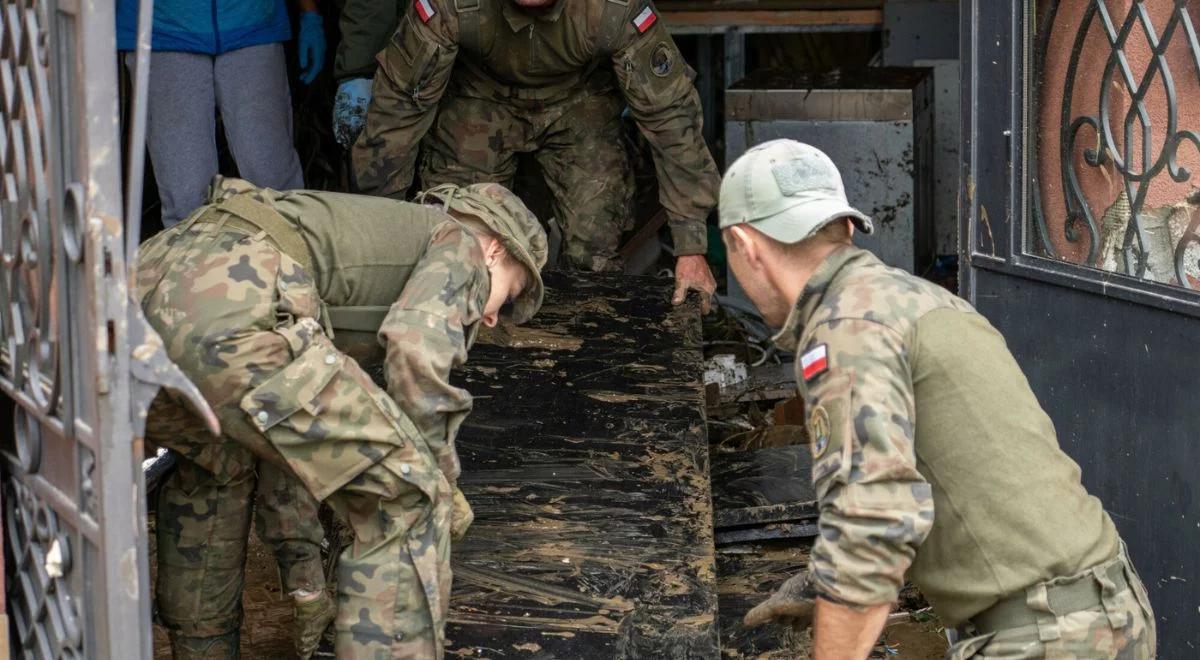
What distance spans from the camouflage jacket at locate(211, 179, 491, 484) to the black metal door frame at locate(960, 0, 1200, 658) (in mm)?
1371

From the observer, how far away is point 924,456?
92.3 inches

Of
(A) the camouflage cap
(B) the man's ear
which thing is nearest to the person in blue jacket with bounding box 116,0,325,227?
(A) the camouflage cap

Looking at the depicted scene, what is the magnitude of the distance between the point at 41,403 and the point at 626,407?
2.36 meters

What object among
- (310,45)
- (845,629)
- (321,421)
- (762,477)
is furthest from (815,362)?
(310,45)

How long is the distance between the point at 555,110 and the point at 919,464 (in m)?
3.28

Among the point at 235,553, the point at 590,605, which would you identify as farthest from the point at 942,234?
the point at 235,553

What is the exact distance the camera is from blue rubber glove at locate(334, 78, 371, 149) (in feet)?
18.5

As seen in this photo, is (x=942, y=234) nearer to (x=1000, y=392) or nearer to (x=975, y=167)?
(x=975, y=167)

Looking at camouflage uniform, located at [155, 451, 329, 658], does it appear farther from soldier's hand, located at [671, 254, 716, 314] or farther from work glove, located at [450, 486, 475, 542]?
soldier's hand, located at [671, 254, 716, 314]

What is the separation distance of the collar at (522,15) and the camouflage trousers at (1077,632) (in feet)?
10.3

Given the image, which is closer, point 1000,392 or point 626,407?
point 1000,392

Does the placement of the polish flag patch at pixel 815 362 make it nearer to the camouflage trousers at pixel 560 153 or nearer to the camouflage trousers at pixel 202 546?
the camouflage trousers at pixel 202 546

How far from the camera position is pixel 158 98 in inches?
180

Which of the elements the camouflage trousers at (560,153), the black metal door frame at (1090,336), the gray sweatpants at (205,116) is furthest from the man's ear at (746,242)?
the camouflage trousers at (560,153)
